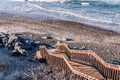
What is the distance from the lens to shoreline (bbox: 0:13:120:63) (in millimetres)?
21672

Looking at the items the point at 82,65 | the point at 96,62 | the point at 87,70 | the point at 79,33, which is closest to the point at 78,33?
the point at 79,33

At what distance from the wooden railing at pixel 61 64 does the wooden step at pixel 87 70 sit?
42cm

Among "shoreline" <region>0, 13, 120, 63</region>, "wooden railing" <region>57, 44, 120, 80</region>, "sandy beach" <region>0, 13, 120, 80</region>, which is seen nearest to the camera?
"wooden railing" <region>57, 44, 120, 80</region>

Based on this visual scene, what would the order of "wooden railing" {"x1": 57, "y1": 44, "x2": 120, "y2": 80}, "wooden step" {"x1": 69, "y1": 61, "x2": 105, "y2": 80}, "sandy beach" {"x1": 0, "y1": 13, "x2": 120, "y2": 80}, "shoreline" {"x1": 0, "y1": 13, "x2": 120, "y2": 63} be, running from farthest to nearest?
"shoreline" {"x1": 0, "y1": 13, "x2": 120, "y2": 63}, "sandy beach" {"x1": 0, "y1": 13, "x2": 120, "y2": 80}, "wooden step" {"x1": 69, "y1": 61, "x2": 105, "y2": 80}, "wooden railing" {"x1": 57, "y1": 44, "x2": 120, "y2": 80}

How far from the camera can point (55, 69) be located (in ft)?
54.6

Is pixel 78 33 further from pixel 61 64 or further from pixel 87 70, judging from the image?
pixel 87 70

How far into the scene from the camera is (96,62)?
1570 centimetres

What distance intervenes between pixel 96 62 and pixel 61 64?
1.85 meters

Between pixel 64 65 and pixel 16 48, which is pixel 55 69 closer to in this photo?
pixel 64 65

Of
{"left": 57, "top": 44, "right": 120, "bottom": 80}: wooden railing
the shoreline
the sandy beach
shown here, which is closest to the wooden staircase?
{"left": 57, "top": 44, "right": 120, "bottom": 80}: wooden railing

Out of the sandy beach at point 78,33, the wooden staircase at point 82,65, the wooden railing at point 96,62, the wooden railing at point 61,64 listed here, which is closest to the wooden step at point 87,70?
the wooden staircase at point 82,65

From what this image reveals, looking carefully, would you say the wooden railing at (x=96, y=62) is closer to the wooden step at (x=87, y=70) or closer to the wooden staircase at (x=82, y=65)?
the wooden staircase at (x=82, y=65)

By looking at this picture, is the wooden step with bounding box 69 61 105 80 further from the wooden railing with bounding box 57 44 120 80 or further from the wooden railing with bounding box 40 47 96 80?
the wooden railing with bounding box 40 47 96 80

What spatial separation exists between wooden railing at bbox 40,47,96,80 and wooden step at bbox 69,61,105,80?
1.38 ft
